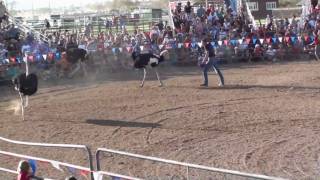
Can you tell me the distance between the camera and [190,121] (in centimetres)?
1354

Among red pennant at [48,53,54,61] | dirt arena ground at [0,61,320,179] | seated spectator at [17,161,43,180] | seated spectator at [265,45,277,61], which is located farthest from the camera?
seated spectator at [265,45,277,61]

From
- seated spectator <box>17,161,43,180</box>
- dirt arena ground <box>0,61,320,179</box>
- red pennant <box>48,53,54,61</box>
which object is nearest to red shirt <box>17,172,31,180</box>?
seated spectator <box>17,161,43,180</box>

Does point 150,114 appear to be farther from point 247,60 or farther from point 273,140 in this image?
point 247,60

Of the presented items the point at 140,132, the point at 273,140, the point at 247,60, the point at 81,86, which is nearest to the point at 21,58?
the point at 81,86

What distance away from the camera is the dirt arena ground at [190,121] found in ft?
33.5

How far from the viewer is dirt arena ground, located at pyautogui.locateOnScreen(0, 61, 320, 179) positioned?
33.5 ft

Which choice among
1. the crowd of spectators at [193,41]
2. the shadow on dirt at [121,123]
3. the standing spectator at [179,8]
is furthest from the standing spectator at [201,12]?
the shadow on dirt at [121,123]

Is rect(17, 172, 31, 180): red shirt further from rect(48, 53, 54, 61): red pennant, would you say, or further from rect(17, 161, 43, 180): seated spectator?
rect(48, 53, 54, 61): red pennant

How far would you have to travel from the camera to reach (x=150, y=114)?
48.1 feet

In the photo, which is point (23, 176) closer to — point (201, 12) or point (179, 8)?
point (201, 12)

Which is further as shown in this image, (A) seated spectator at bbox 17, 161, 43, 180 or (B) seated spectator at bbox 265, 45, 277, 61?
(B) seated spectator at bbox 265, 45, 277, 61

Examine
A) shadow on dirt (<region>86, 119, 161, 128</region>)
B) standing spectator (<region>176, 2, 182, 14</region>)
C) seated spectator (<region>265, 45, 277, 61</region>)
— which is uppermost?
standing spectator (<region>176, 2, 182, 14</region>)

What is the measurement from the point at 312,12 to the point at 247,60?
6.46 metres

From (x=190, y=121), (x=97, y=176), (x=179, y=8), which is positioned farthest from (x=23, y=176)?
(x=179, y=8)
